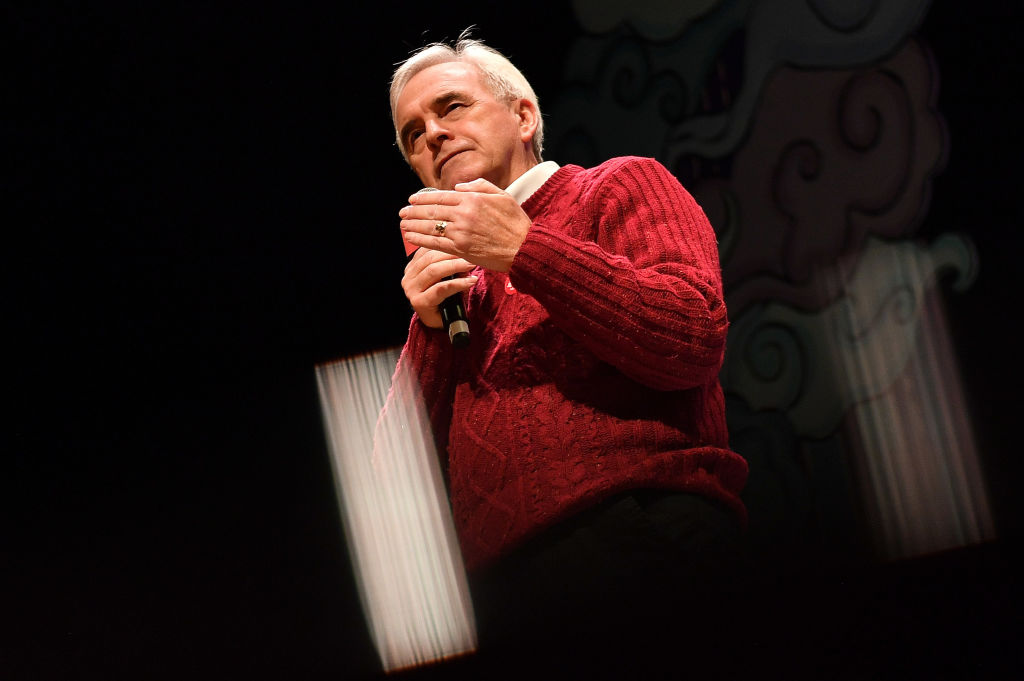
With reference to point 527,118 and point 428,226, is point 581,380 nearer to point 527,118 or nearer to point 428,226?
point 428,226

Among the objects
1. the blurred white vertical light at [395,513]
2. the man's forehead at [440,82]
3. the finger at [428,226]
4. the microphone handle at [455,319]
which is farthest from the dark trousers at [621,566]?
the man's forehead at [440,82]

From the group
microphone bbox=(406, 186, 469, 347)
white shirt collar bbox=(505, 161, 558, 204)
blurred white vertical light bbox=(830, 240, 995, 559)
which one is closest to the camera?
microphone bbox=(406, 186, 469, 347)

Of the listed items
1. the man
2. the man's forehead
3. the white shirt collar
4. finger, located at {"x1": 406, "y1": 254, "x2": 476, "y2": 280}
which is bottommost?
the man

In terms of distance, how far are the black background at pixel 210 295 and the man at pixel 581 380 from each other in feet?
1.47

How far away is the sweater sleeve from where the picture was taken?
946 millimetres

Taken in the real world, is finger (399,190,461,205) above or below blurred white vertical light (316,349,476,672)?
above

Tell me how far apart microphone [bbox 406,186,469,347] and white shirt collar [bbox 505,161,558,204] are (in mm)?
160

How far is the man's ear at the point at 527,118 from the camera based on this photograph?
1.35 meters

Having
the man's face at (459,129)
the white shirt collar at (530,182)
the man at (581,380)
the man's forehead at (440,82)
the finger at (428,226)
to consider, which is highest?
the man's forehead at (440,82)

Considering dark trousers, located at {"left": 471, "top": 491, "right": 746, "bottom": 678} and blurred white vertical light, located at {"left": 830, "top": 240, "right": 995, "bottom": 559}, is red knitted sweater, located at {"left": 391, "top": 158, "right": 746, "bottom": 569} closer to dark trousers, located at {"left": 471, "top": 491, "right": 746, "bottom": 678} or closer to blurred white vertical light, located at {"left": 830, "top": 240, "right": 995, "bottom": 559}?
dark trousers, located at {"left": 471, "top": 491, "right": 746, "bottom": 678}

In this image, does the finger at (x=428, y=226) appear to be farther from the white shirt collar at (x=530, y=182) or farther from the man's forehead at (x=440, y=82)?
the man's forehead at (x=440, y=82)

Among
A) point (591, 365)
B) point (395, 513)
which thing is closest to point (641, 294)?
point (591, 365)

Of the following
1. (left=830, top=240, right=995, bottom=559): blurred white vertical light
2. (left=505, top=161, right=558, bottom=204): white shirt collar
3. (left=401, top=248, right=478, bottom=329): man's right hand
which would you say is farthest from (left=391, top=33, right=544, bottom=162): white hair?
(left=830, top=240, right=995, bottom=559): blurred white vertical light

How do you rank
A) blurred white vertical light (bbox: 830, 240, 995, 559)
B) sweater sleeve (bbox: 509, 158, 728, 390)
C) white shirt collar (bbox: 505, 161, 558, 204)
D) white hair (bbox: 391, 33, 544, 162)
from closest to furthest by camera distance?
sweater sleeve (bbox: 509, 158, 728, 390) → white shirt collar (bbox: 505, 161, 558, 204) → white hair (bbox: 391, 33, 544, 162) → blurred white vertical light (bbox: 830, 240, 995, 559)
